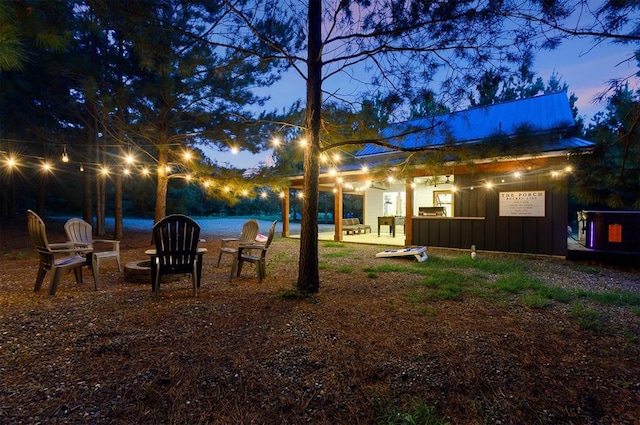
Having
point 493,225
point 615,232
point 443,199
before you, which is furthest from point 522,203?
point 443,199

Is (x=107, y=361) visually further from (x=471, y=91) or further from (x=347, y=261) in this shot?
(x=347, y=261)

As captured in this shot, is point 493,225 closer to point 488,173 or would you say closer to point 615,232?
point 488,173

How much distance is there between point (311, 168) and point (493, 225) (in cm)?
639

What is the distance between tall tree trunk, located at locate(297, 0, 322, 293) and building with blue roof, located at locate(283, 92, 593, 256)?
0.84 meters

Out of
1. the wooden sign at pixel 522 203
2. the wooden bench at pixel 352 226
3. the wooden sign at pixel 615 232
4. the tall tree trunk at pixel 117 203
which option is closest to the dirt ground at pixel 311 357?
the wooden sign at pixel 615 232

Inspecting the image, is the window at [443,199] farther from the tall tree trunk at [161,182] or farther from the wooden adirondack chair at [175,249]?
the wooden adirondack chair at [175,249]

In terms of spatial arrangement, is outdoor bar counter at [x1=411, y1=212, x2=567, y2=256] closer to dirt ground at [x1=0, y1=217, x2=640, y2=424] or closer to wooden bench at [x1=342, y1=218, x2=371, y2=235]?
dirt ground at [x1=0, y1=217, x2=640, y2=424]

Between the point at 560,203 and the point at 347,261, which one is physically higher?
the point at 560,203

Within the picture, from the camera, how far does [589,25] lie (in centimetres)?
240

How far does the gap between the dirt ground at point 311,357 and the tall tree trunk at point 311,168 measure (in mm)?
441

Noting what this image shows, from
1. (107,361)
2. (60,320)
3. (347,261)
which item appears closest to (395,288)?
(347,261)

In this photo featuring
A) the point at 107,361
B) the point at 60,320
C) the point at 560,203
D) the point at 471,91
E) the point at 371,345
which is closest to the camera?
the point at 107,361

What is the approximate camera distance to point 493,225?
791cm

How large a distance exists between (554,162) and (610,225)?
1798 millimetres
